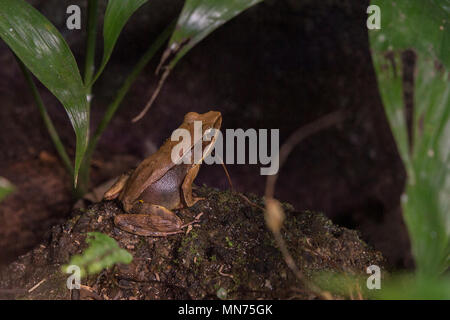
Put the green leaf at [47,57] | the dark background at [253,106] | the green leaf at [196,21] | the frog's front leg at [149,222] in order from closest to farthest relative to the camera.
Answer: the green leaf at [196,21]
the green leaf at [47,57]
the frog's front leg at [149,222]
the dark background at [253,106]

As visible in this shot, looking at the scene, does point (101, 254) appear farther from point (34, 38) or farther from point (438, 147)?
point (438, 147)

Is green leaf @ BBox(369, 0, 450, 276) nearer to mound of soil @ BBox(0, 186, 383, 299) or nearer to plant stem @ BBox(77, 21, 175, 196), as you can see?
mound of soil @ BBox(0, 186, 383, 299)

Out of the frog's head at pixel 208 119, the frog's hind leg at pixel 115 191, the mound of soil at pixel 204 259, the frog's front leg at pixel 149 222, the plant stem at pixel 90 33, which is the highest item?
the plant stem at pixel 90 33

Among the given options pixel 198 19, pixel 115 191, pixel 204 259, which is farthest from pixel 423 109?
pixel 115 191

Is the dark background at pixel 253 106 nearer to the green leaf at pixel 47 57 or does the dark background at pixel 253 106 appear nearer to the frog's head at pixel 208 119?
the frog's head at pixel 208 119

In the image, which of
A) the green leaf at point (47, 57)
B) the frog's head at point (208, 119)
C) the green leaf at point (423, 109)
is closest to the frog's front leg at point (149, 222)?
the green leaf at point (47, 57)

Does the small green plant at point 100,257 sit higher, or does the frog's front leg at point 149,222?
the frog's front leg at point 149,222

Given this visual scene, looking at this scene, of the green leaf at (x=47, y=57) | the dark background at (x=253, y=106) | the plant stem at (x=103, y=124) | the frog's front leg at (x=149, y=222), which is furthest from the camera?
the dark background at (x=253, y=106)
